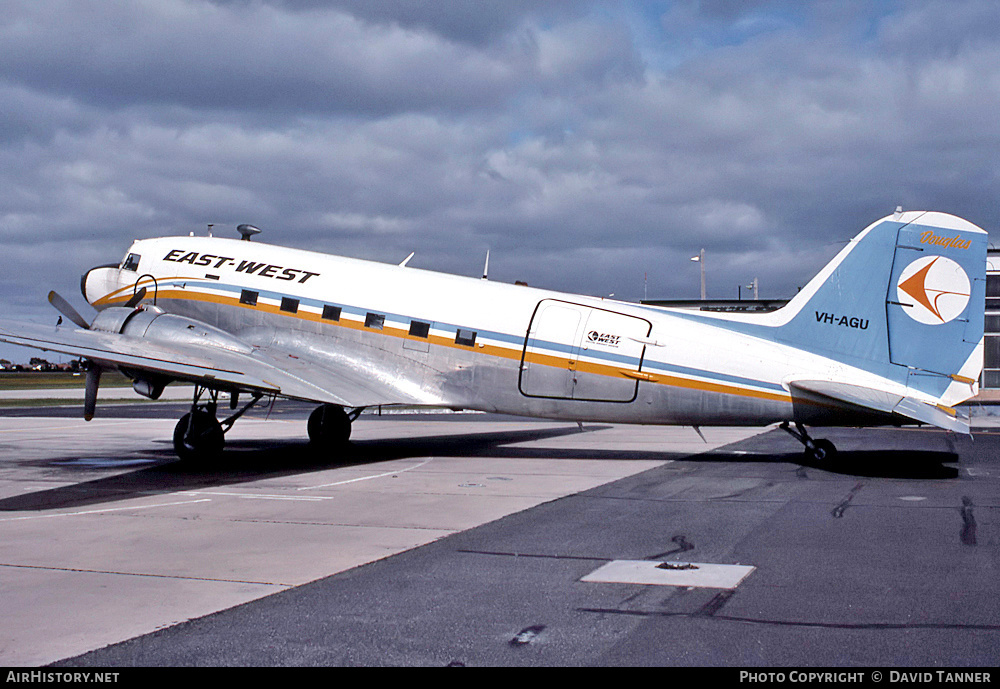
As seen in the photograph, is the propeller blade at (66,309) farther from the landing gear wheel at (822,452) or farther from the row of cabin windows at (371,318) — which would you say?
the landing gear wheel at (822,452)

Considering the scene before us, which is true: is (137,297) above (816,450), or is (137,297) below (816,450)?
above

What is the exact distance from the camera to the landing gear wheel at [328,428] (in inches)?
803

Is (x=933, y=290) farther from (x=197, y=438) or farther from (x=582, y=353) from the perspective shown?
(x=197, y=438)

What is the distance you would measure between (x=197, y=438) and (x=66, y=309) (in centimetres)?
440

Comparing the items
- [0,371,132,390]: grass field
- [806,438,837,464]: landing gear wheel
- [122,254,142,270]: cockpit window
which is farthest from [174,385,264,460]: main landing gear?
[0,371,132,390]: grass field

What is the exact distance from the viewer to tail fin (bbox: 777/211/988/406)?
15281 millimetres

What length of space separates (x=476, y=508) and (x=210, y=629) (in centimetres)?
600

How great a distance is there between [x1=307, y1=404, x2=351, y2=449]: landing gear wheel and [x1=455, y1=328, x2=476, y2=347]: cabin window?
13.5ft

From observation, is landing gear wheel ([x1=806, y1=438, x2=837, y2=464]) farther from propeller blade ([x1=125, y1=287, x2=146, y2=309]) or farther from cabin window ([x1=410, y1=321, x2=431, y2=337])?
propeller blade ([x1=125, y1=287, x2=146, y2=309])

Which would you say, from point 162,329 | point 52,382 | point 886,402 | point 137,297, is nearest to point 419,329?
point 162,329

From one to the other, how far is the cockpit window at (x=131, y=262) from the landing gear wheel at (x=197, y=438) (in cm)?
560

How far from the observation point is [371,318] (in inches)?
739

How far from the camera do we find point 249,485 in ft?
47.7

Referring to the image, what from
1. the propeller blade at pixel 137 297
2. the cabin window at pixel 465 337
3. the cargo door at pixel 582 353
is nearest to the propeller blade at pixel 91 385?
the propeller blade at pixel 137 297
